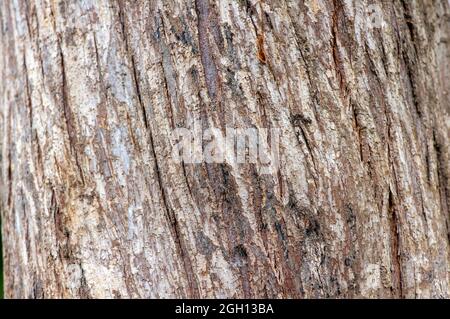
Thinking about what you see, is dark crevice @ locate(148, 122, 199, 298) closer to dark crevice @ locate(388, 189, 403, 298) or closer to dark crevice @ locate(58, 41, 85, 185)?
dark crevice @ locate(58, 41, 85, 185)

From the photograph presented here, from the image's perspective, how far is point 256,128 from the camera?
1555mm

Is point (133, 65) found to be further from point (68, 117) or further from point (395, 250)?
point (395, 250)

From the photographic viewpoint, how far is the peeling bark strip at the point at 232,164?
1.55 meters

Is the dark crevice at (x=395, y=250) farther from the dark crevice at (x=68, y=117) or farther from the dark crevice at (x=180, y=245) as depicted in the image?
the dark crevice at (x=68, y=117)

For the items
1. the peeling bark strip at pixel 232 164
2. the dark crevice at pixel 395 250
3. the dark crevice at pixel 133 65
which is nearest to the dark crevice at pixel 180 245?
the peeling bark strip at pixel 232 164

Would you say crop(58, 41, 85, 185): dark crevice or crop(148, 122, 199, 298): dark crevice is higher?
crop(58, 41, 85, 185): dark crevice

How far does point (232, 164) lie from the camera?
1557mm

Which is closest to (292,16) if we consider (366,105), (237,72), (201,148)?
(237,72)

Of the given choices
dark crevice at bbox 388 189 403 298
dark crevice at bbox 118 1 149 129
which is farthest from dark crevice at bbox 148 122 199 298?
dark crevice at bbox 388 189 403 298

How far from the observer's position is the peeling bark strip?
1.55 m

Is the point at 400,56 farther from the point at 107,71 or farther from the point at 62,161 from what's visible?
the point at 62,161

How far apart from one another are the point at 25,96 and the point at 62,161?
27 cm

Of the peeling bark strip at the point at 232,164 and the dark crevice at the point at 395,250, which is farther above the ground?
the peeling bark strip at the point at 232,164
